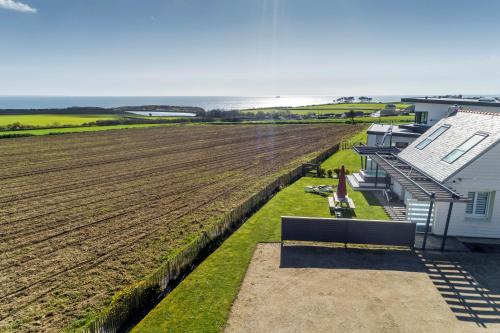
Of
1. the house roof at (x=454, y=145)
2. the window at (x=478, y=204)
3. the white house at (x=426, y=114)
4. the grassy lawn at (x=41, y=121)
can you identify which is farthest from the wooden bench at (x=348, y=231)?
the grassy lawn at (x=41, y=121)

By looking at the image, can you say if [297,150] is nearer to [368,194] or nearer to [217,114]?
[368,194]

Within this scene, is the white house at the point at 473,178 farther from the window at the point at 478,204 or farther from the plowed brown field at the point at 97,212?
the plowed brown field at the point at 97,212

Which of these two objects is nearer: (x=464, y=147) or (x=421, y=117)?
(x=464, y=147)

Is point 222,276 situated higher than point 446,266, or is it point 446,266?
point 446,266

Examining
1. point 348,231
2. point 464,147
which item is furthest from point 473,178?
point 348,231

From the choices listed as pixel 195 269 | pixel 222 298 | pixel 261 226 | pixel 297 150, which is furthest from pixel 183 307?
pixel 297 150

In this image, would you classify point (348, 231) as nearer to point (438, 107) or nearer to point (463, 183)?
point (463, 183)
